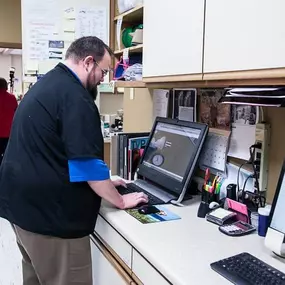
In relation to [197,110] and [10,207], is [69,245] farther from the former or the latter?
[197,110]

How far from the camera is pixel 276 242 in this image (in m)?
1.23

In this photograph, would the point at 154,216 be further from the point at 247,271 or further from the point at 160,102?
the point at 160,102

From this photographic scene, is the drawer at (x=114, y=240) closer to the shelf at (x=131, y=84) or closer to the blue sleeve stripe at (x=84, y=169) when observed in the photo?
the blue sleeve stripe at (x=84, y=169)

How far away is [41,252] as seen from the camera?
5.42ft

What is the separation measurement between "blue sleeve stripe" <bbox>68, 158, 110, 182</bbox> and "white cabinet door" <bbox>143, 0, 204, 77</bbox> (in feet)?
1.82

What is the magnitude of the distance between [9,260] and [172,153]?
1.85 m

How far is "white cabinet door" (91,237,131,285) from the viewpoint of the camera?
157 centimetres

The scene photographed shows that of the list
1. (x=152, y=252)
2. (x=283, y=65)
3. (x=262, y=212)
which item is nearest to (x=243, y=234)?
(x=262, y=212)

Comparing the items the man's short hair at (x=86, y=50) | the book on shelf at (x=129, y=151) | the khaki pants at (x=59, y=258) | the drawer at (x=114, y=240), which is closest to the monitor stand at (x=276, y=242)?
the drawer at (x=114, y=240)

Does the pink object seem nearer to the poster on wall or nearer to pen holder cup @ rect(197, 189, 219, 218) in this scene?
pen holder cup @ rect(197, 189, 219, 218)

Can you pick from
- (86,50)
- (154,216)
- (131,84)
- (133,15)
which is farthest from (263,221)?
(133,15)

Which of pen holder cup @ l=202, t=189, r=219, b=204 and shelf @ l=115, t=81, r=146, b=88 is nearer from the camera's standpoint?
pen holder cup @ l=202, t=189, r=219, b=204

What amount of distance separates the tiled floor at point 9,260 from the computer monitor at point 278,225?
2.04m

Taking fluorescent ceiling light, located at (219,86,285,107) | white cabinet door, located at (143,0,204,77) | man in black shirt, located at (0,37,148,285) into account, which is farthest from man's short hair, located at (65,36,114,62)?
fluorescent ceiling light, located at (219,86,285,107)
